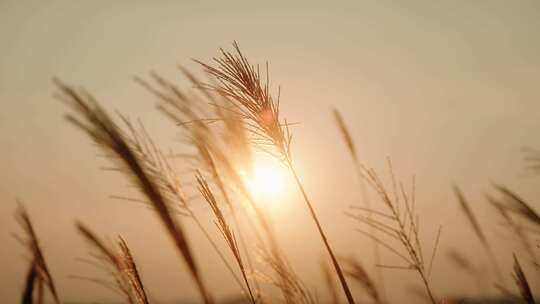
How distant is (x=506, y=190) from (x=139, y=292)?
239 cm

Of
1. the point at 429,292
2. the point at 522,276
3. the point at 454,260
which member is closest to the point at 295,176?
the point at 429,292

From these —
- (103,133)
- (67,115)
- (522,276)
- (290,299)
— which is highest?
(67,115)

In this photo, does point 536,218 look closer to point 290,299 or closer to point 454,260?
point 290,299

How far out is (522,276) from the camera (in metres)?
2.03

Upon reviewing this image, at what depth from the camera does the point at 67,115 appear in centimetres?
149

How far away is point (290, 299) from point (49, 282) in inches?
47.1

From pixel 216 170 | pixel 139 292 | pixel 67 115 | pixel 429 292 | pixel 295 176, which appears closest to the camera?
pixel 67 115

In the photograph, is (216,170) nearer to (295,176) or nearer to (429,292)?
(295,176)

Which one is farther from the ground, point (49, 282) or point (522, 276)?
point (49, 282)

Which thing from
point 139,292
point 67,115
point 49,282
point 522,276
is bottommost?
point 522,276

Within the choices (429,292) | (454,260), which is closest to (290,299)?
(429,292)

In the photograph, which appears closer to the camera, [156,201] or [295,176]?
[156,201]

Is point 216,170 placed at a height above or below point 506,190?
above

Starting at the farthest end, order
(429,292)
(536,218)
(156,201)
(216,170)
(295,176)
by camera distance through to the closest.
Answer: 1. (536,218)
2. (216,170)
3. (429,292)
4. (295,176)
5. (156,201)
